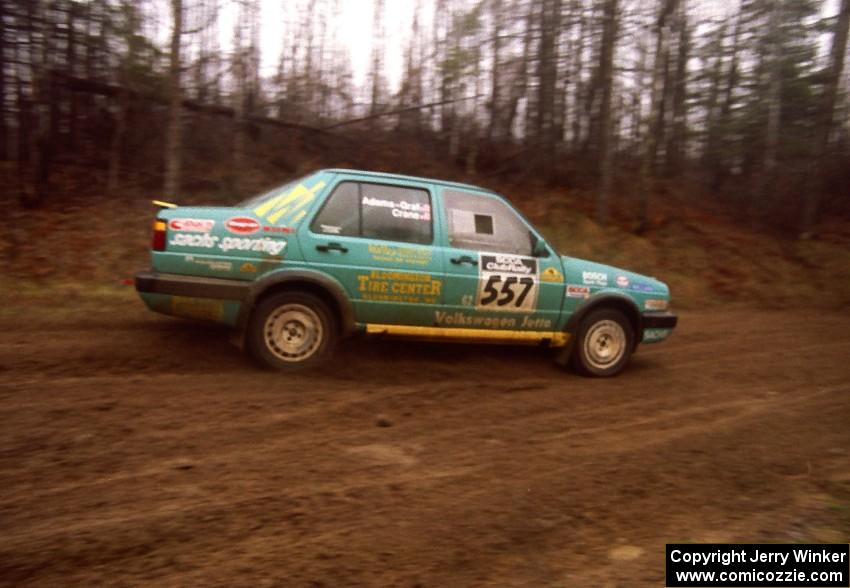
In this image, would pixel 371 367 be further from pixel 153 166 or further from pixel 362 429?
pixel 153 166

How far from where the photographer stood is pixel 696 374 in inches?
267

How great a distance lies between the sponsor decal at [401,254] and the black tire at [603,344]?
182cm

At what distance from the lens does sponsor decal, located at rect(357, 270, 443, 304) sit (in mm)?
5523

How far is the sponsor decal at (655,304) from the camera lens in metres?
6.50

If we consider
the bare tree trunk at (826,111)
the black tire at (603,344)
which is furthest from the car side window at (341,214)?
the bare tree trunk at (826,111)

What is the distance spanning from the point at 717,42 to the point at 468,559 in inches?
880

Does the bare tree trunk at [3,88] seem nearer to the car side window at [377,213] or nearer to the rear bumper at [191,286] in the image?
the rear bumper at [191,286]

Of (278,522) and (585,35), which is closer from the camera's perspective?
(278,522)

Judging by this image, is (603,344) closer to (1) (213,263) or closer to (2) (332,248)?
(2) (332,248)

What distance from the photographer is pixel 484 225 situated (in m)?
6.01

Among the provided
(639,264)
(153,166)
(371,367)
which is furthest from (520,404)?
(153,166)

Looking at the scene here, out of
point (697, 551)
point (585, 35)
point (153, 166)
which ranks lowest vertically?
point (697, 551)

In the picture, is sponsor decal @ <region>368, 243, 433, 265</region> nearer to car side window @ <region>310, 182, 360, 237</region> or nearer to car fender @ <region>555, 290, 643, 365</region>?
car side window @ <region>310, 182, 360, 237</region>

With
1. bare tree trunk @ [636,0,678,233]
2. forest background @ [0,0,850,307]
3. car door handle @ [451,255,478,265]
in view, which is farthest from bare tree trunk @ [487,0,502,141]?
car door handle @ [451,255,478,265]
